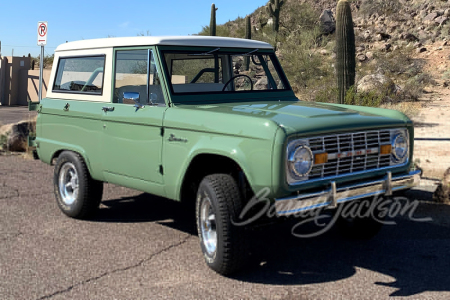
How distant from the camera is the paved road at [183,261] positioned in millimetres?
4152

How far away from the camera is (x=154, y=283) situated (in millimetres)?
4297

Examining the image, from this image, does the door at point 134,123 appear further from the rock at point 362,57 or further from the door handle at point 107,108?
the rock at point 362,57

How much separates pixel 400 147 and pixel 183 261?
2116mm

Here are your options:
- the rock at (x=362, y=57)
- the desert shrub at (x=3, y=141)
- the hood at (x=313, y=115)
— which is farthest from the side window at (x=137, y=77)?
the rock at (x=362, y=57)

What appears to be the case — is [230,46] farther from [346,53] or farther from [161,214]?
[346,53]

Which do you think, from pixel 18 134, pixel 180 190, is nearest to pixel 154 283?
pixel 180 190

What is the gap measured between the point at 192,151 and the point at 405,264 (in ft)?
6.73

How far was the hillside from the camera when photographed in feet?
61.4

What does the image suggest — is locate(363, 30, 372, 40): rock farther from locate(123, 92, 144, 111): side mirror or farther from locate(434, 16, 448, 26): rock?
locate(123, 92, 144, 111): side mirror

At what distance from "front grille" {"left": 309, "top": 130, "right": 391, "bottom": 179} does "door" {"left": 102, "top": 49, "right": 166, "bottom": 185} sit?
150cm

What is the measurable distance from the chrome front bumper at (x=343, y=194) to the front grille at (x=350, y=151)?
147 mm

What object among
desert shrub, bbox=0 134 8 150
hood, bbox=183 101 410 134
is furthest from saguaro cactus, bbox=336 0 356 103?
hood, bbox=183 101 410 134

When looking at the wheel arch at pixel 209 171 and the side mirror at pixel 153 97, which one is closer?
the wheel arch at pixel 209 171

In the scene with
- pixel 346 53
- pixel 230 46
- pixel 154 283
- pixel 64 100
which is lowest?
pixel 154 283
